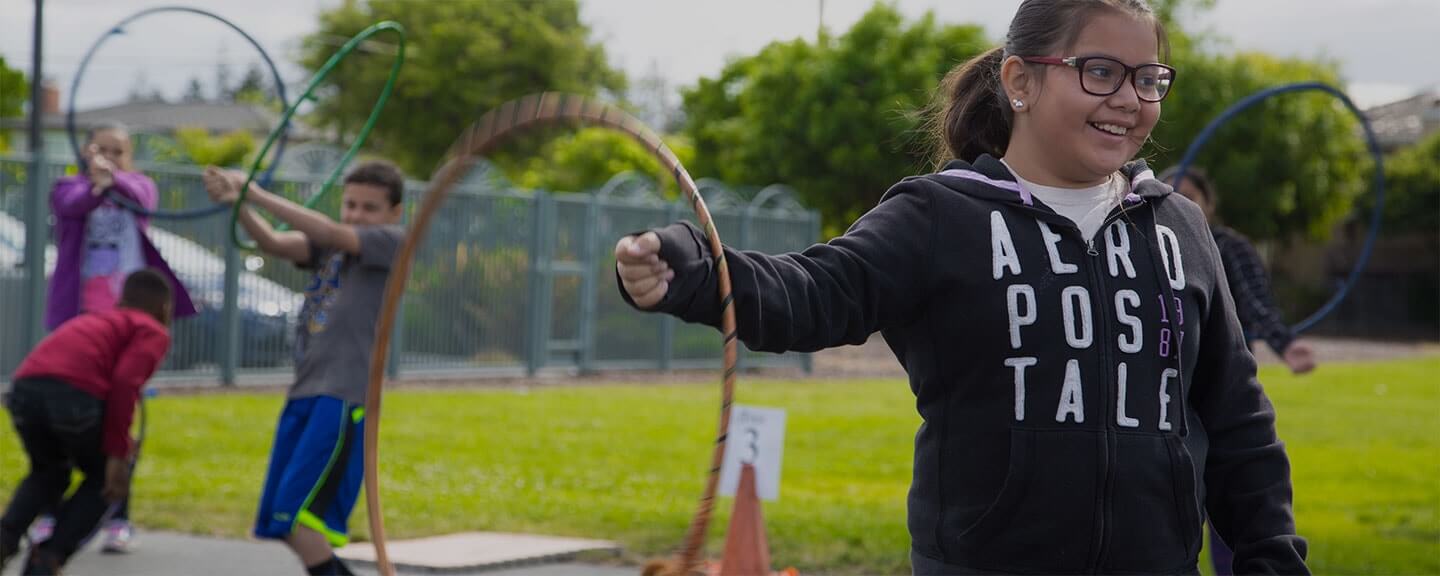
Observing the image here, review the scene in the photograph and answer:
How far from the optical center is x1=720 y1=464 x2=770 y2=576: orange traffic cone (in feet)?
19.2

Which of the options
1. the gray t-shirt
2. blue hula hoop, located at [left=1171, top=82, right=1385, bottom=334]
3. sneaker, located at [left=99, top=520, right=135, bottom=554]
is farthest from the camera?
blue hula hoop, located at [left=1171, top=82, right=1385, bottom=334]

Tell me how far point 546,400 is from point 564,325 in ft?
13.8

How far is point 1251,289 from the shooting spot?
766cm

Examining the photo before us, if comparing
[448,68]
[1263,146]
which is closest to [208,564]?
[1263,146]

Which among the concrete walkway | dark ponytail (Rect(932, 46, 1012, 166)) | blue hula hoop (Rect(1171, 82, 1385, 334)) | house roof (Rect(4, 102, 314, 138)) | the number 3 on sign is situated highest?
house roof (Rect(4, 102, 314, 138))

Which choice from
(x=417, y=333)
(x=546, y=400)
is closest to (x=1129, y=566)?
(x=546, y=400)

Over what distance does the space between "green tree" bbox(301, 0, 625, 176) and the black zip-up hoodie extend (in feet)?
166

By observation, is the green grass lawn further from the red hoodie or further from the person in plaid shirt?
the red hoodie

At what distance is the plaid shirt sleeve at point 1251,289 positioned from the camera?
750cm

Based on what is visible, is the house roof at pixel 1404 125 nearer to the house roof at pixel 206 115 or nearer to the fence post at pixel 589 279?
the fence post at pixel 589 279

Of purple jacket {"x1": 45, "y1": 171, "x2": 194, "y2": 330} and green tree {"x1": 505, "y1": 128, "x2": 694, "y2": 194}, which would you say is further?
green tree {"x1": 505, "y1": 128, "x2": 694, "y2": 194}

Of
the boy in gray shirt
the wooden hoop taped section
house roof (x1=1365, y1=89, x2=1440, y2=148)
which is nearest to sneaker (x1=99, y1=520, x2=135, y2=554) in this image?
the boy in gray shirt

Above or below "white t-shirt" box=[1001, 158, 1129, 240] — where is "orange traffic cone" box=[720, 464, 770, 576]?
below

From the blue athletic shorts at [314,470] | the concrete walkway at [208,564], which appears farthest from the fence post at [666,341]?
the blue athletic shorts at [314,470]
